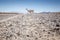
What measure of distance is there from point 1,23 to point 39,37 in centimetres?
115

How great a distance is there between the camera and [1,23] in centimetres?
296

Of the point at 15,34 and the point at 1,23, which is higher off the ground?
the point at 1,23

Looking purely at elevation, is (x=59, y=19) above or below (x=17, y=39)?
above

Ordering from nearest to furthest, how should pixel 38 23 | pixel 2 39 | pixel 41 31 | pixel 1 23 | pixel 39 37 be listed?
pixel 2 39
pixel 39 37
pixel 41 31
pixel 1 23
pixel 38 23

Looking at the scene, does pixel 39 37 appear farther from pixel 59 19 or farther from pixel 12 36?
pixel 59 19

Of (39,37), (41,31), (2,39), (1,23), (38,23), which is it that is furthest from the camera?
(38,23)

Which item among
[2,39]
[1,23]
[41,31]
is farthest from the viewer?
[1,23]

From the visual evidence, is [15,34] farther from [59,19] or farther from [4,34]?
[59,19]

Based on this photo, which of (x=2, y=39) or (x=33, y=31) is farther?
(x=33, y=31)

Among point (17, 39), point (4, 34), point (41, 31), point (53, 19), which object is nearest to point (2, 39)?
point (4, 34)

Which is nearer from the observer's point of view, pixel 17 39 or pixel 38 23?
pixel 17 39

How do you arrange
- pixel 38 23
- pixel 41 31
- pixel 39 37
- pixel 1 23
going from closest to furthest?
pixel 39 37 < pixel 41 31 < pixel 1 23 < pixel 38 23

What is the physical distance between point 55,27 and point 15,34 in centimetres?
106

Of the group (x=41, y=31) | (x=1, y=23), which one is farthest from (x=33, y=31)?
(x=1, y=23)
